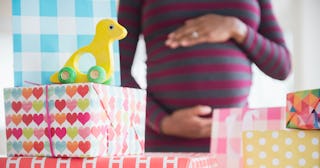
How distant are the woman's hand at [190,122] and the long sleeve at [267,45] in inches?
9.2

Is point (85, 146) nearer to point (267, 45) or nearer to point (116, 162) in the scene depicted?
point (116, 162)

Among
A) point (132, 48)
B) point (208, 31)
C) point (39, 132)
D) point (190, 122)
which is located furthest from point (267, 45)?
point (39, 132)

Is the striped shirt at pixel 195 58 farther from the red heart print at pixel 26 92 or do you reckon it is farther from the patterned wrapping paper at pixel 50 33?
the red heart print at pixel 26 92

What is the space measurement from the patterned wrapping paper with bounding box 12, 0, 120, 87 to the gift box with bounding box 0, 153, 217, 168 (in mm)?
149

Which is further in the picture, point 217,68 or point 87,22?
point 217,68

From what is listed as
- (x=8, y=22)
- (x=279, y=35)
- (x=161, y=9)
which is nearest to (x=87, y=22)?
(x=161, y=9)

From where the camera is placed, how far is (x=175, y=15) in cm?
149

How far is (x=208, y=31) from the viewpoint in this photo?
150cm

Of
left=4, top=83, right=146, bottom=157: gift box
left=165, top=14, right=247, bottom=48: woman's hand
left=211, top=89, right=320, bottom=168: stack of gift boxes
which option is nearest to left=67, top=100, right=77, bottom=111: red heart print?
left=4, top=83, right=146, bottom=157: gift box

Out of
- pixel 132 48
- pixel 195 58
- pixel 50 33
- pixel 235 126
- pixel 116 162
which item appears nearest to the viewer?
pixel 116 162

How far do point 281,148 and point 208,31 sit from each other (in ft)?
2.91

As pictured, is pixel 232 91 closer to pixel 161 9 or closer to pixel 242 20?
pixel 242 20

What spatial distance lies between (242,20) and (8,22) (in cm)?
92

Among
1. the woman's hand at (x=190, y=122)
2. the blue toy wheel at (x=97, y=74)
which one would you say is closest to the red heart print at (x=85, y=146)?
the blue toy wheel at (x=97, y=74)
